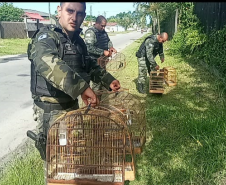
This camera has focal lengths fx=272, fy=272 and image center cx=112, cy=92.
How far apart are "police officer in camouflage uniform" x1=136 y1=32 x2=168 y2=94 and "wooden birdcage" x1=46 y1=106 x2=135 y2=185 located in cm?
424

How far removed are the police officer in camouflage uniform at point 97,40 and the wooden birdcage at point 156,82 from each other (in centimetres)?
124

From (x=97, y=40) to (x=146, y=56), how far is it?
59.4 inches

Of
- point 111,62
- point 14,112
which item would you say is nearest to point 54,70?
point 14,112

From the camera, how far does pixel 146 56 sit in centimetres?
653

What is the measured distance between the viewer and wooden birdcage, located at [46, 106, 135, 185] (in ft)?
6.66

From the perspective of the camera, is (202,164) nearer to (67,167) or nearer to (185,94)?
(67,167)

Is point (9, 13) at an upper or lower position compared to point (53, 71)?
upper

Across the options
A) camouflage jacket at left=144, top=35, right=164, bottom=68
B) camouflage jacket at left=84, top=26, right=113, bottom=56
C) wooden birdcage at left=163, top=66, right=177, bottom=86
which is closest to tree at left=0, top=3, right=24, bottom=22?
wooden birdcage at left=163, top=66, right=177, bottom=86

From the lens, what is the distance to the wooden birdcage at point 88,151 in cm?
203

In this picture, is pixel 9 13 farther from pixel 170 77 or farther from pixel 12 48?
pixel 170 77

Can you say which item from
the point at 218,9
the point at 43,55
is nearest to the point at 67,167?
the point at 43,55

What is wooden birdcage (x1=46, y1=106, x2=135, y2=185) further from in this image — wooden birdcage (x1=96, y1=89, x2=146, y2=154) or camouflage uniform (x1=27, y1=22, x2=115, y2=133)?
wooden birdcage (x1=96, y1=89, x2=146, y2=154)

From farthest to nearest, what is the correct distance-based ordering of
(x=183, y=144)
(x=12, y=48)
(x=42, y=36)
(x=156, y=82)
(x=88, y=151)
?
(x=12, y=48)
(x=156, y=82)
(x=183, y=144)
(x=88, y=151)
(x=42, y=36)

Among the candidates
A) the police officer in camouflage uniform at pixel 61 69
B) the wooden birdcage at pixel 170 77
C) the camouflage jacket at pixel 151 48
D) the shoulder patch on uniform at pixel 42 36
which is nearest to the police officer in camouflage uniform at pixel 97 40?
the camouflage jacket at pixel 151 48
